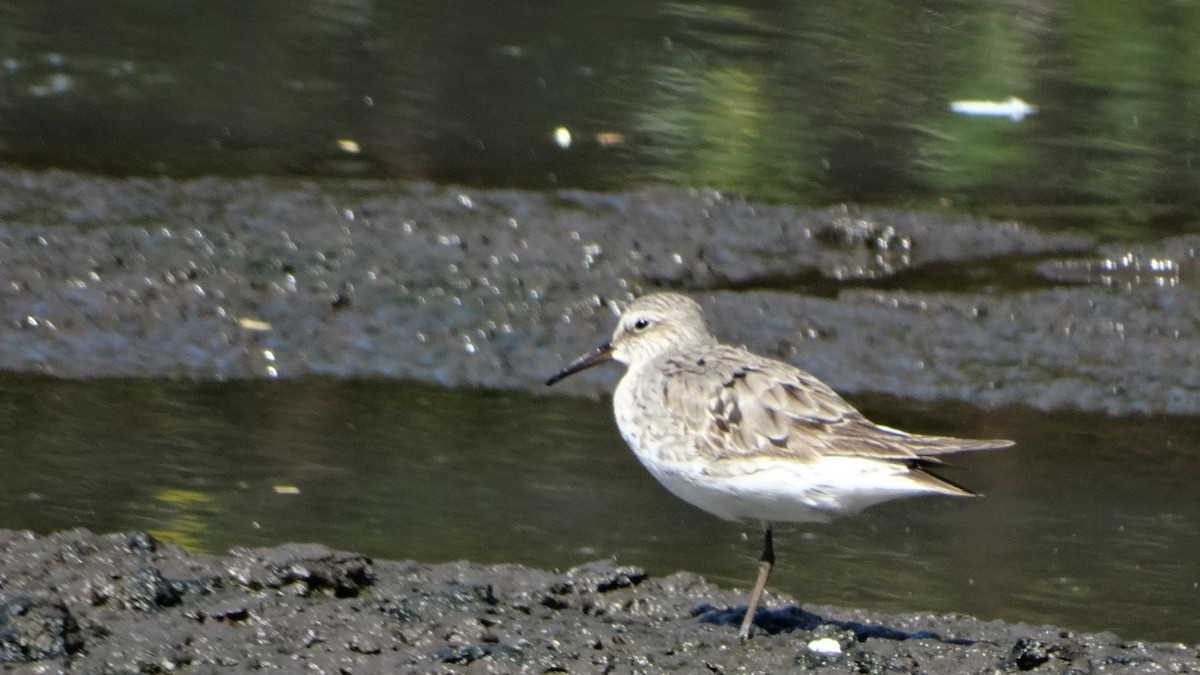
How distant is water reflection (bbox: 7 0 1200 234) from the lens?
965cm

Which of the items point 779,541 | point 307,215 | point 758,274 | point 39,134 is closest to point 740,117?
point 758,274

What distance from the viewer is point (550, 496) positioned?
20.5 ft

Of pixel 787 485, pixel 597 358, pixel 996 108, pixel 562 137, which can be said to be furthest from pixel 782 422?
pixel 996 108

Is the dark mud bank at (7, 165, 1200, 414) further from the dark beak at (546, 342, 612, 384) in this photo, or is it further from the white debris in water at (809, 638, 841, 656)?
the white debris in water at (809, 638, 841, 656)

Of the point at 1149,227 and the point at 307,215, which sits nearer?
the point at 307,215

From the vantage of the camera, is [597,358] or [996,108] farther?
[996,108]

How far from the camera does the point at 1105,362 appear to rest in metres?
7.83

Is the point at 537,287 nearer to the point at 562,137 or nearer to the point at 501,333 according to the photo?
the point at 501,333

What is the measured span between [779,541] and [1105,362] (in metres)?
2.37

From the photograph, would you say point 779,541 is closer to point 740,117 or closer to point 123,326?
point 123,326

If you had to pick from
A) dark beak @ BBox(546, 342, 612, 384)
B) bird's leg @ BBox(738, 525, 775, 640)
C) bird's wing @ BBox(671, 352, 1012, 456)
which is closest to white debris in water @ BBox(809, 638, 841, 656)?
bird's leg @ BBox(738, 525, 775, 640)

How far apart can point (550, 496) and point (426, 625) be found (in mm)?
1554

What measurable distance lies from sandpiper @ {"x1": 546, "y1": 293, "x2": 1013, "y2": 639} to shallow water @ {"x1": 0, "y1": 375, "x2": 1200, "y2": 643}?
2.15 ft

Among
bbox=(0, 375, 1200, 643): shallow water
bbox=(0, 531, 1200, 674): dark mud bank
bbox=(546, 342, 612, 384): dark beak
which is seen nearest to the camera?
bbox=(0, 531, 1200, 674): dark mud bank
